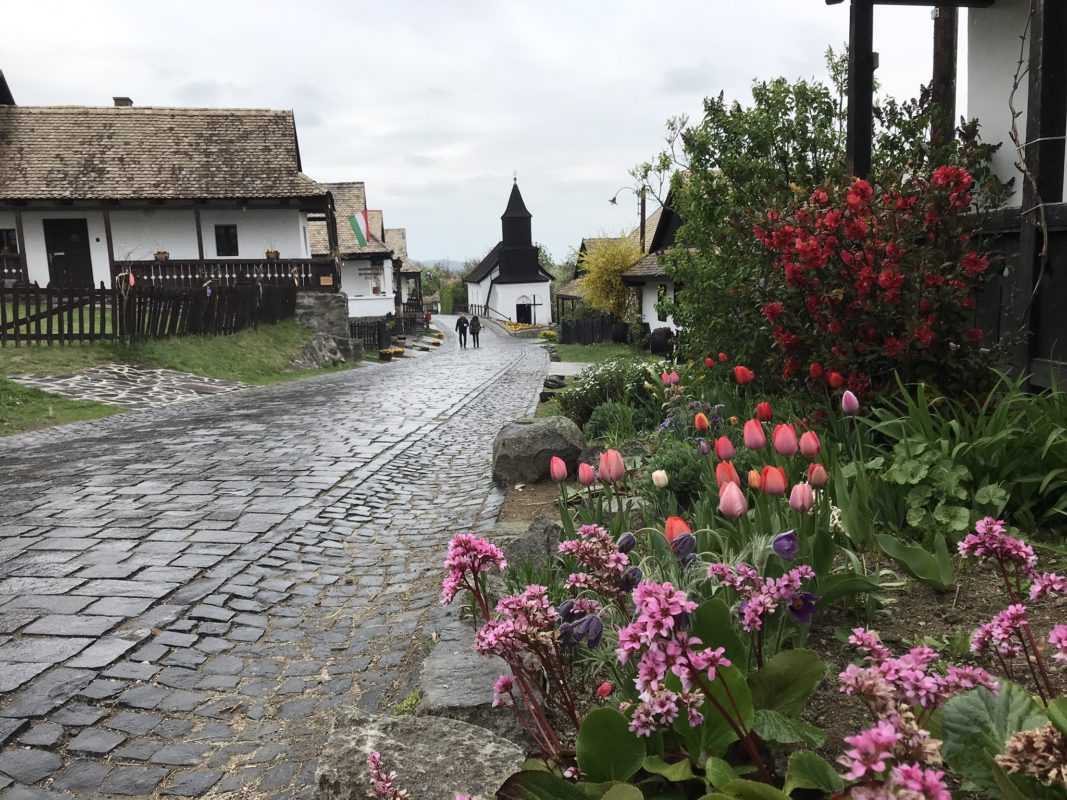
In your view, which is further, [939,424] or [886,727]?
[939,424]

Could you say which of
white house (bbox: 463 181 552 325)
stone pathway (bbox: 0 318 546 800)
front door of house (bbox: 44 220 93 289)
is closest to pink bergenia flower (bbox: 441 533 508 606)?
stone pathway (bbox: 0 318 546 800)

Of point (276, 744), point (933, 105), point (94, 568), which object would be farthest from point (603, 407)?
point (276, 744)

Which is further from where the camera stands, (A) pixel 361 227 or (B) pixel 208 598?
(A) pixel 361 227

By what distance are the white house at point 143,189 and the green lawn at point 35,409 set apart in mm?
15847

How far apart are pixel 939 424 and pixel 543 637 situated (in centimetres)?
316

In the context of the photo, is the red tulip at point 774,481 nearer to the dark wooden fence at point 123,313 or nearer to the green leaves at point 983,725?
the green leaves at point 983,725

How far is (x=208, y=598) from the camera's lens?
4336 millimetres

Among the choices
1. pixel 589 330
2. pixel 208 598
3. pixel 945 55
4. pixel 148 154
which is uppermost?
pixel 148 154

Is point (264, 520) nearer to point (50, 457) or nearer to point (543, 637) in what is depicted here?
point (50, 457)

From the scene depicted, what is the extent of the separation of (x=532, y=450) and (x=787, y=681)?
4917 mm

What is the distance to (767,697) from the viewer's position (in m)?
1.99

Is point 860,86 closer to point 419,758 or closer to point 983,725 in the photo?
point 983,725

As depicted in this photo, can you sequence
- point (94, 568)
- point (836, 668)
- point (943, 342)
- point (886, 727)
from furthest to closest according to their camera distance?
1. point (943, 342)
2. point (94, 568)
3. point (836, 668)
4. point (886, 727)

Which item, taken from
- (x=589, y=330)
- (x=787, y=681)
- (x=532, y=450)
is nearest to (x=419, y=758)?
(x=787, y=681)
